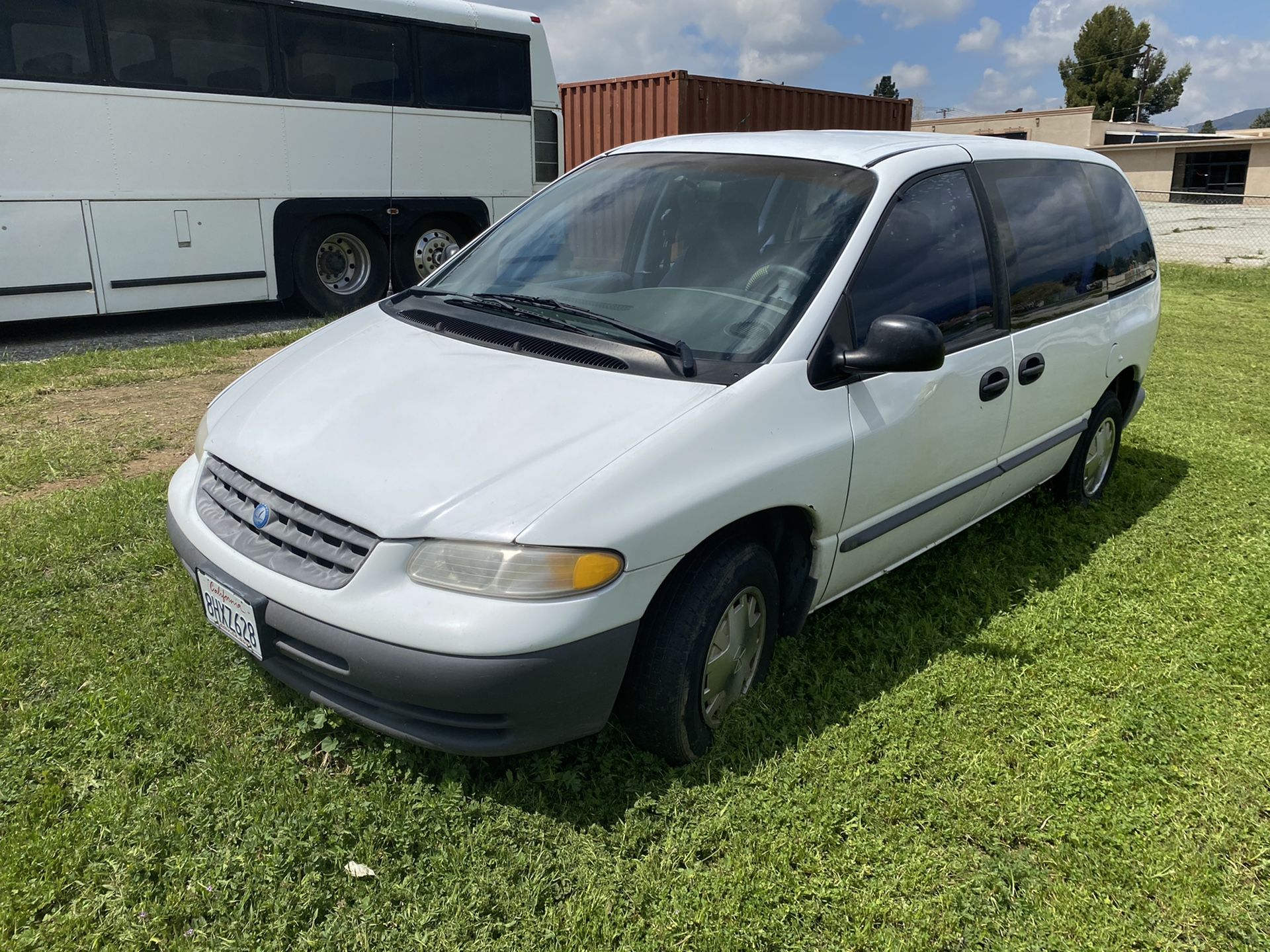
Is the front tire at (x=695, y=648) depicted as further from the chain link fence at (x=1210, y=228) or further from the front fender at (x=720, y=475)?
the chain link fence at (x=1210, y=228)

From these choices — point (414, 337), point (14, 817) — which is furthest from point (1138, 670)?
point (14, 817)

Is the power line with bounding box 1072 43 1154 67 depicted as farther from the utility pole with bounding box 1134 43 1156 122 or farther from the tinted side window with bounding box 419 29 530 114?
the tinted side window with bounding box 419 29 530 114

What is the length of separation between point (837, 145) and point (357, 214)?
823cm

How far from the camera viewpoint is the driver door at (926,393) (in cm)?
303

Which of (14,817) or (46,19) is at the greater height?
(46,19)

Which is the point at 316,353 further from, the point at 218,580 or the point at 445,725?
the point at 445,725

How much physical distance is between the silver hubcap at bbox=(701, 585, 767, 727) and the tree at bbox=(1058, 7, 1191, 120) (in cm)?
7037

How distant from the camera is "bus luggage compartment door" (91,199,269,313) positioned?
889 cm

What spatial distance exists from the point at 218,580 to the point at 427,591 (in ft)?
2.34

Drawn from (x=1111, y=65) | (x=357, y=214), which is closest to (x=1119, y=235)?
(x=357, y=214)

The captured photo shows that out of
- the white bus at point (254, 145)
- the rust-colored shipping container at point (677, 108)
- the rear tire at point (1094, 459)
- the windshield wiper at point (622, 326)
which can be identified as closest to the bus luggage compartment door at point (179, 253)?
the white bus at point (254, 145)

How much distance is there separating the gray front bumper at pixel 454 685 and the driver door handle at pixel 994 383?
1.82 metres

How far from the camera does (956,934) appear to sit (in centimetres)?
226

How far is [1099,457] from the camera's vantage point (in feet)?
16.1
